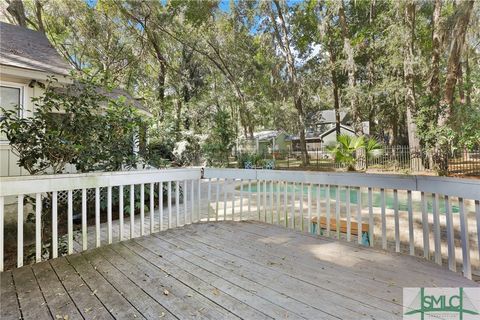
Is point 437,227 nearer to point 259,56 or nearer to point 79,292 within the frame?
point 79,292

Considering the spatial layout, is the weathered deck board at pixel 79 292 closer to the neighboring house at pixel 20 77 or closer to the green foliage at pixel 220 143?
the neighboring house at pixel 20 77

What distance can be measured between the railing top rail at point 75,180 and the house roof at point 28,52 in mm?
3939

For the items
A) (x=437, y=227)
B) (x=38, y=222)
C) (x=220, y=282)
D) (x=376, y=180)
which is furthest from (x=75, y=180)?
(x=437, y=227)

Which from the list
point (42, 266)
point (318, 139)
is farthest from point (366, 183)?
point (318, 139)

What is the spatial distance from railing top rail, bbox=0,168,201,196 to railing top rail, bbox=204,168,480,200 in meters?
0.79

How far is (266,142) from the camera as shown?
84.5 feet

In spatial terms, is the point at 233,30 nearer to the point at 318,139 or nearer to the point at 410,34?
the point at 410,34

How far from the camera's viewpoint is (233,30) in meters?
14.5

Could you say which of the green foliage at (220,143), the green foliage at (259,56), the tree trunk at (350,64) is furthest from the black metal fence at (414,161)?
the tree trunk at (350,64)

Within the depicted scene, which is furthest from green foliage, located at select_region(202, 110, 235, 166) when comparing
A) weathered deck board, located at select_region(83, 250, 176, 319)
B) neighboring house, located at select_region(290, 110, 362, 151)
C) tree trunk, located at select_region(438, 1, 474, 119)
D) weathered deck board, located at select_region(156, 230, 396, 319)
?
neighboring house, located at select_region(290, 110, 362, 151)

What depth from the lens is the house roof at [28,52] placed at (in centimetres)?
523

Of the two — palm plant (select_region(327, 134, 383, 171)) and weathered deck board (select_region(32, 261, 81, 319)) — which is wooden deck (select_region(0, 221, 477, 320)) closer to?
weathered deck board (select_region(32, 261, 81, 319))
